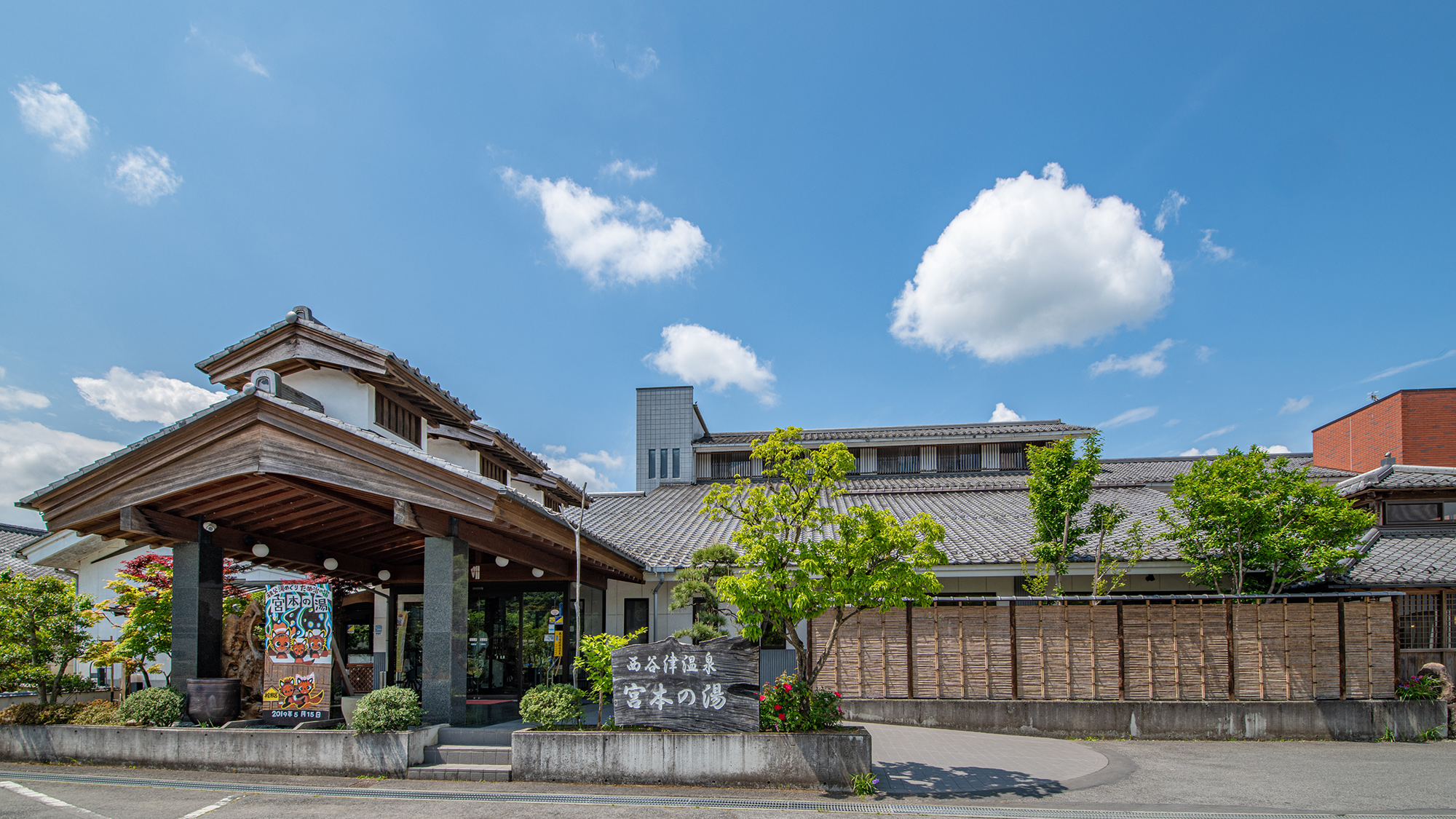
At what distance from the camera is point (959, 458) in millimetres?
27938

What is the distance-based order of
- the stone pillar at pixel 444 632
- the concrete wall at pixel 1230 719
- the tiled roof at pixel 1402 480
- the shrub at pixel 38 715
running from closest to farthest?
the stone pillar at pixel 444 632 < the shrub at pixel 38 715 < the concrete wall at pixel 1230 719 < the tiled roof at pixel 1402 480

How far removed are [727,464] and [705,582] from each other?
62.0 feet

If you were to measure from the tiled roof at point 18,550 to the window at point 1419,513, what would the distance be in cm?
3115

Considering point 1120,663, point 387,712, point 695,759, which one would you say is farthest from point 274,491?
point 1120,663

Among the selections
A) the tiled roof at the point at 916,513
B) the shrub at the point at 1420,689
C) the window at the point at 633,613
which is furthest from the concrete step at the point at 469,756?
the shrub at the point at 1420,689

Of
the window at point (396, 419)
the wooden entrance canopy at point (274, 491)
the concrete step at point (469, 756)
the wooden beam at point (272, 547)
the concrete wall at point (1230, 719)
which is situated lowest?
the concrete wall at point (1230, 719)

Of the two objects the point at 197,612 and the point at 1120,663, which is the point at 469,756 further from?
the point at 1120,663

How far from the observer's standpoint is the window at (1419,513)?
17.1 metres

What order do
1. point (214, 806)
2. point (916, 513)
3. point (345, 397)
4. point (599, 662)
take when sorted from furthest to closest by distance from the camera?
point (916, 513), point (345, 397), point (599, 662), point (214, 806)

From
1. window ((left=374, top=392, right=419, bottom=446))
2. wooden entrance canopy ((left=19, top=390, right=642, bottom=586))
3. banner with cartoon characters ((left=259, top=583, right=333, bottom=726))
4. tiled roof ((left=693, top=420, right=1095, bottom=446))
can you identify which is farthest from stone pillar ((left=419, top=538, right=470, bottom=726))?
tiled roof ((left=693, top=420, right=1095, bottom=446))

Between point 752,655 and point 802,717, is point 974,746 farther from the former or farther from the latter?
point 752,655

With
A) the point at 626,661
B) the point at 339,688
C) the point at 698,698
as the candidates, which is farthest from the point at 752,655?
the point at 339,688

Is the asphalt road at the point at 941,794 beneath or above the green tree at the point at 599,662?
beneath

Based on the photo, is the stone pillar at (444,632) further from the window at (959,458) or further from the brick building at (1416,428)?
the brick building at (1416,428)
